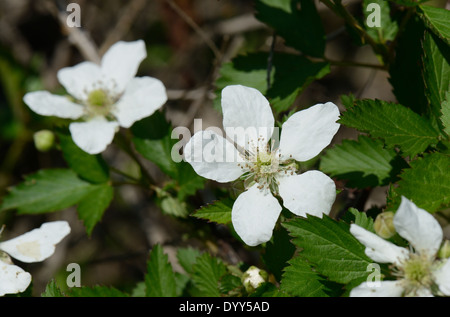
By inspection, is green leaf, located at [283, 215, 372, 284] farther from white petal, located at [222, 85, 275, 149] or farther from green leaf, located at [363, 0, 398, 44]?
green leaf, located at [363, 0, 398, 44]

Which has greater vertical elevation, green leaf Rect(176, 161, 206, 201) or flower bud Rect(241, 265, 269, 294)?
green leaf Rect(176, 161, 206, 201)

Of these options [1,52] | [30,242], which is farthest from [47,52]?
[30,242]

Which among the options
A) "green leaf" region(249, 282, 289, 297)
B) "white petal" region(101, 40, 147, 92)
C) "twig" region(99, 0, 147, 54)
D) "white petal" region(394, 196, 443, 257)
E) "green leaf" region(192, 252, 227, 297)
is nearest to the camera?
"white petal" region(394, 196, 443, 257)

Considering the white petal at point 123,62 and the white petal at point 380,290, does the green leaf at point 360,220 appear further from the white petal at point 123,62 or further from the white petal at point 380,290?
the white petal at point 123,62

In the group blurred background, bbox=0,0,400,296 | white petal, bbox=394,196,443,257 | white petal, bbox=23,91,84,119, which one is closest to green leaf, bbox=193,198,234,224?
white petal, bbox=394,196,443,257

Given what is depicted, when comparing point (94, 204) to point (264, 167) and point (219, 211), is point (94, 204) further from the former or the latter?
point (264, 167)

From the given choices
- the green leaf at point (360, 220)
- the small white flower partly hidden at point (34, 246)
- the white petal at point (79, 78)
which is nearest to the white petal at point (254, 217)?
the green leaf at point (360, 220)
